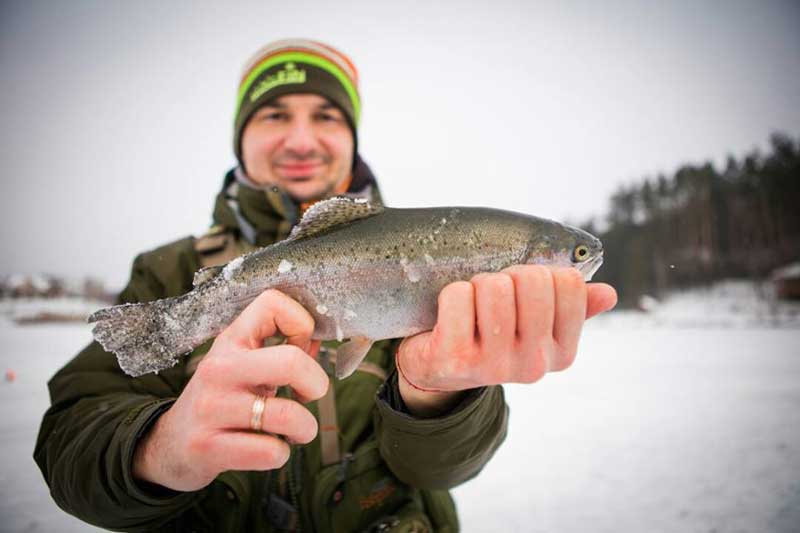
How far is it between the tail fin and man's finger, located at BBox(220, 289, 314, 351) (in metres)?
0.43

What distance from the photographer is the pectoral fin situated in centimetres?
190

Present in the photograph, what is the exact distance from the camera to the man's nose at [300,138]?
3316mm

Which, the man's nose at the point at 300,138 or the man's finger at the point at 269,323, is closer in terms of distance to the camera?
the man's finger at the point at 269,323

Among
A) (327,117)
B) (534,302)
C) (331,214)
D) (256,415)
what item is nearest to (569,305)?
(534,302)

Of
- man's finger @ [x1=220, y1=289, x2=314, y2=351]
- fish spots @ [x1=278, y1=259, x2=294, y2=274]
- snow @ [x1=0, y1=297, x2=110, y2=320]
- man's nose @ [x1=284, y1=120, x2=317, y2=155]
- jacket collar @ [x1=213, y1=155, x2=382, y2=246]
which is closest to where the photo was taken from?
man's finger @ [x1=220, y1=289, x2=314, y2=351]

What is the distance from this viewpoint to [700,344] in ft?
52.0

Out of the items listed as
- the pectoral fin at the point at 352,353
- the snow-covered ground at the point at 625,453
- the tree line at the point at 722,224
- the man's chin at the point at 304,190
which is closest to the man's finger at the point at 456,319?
the pectoral fin at the point at 352,353

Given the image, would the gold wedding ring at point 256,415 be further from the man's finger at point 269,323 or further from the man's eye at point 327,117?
the man's eye at point 327,117

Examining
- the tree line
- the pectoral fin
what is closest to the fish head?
the pectoral fin

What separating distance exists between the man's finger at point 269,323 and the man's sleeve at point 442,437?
659 mm

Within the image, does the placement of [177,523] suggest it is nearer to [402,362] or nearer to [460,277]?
[402,362]

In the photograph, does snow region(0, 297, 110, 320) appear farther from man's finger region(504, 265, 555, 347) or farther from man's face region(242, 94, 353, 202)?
man's finger region(504, 265, 555, 347)

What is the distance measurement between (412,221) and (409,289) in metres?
0.33

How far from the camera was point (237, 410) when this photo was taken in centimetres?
141
